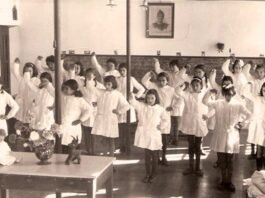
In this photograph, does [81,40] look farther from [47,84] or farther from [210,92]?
[210,92]

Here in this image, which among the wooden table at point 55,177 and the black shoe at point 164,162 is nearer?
the wooden table at point 55,177

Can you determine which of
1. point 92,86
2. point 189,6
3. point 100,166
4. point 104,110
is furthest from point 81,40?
point 100,166

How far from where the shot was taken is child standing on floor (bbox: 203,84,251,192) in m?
7.71

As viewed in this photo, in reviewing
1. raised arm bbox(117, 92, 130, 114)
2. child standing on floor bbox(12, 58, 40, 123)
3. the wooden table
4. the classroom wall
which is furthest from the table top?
the classroom wall

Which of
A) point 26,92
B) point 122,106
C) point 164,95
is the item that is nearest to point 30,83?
point 26,92

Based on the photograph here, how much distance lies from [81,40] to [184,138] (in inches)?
162

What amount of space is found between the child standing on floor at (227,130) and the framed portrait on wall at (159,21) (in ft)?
18.5

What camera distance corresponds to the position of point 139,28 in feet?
43.9

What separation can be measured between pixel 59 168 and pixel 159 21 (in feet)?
27.7

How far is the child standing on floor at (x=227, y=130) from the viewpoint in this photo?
7707mm

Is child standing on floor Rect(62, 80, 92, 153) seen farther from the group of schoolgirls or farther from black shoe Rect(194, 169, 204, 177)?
black shoe Rect(194, 169, 204, 177)

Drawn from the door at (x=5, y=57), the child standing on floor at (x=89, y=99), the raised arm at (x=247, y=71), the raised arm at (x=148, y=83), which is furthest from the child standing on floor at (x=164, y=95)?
the door at (x=5, y=57)

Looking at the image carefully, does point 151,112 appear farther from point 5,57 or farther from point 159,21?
point 5,57

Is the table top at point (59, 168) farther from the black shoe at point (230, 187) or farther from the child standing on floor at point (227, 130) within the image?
the black shoe at point (230, 187)
